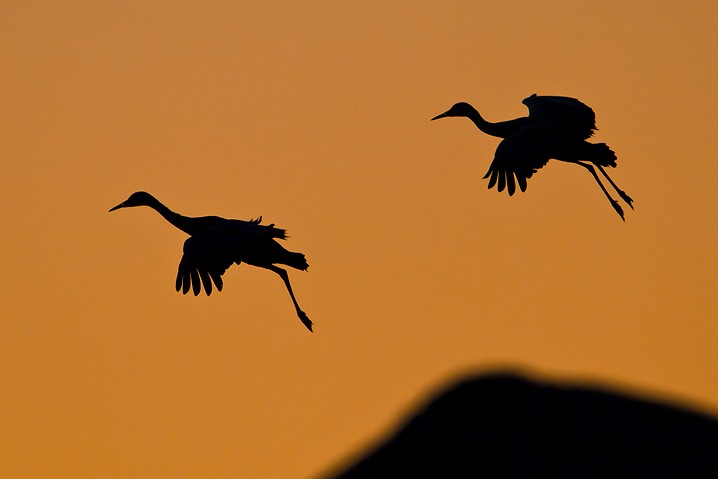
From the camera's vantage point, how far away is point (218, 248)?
3328 cm

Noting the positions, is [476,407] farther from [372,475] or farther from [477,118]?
[477,118]

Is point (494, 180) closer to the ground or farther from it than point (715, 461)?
farther from it

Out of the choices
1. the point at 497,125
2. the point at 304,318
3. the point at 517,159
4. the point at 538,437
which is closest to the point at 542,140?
the point at 517,159

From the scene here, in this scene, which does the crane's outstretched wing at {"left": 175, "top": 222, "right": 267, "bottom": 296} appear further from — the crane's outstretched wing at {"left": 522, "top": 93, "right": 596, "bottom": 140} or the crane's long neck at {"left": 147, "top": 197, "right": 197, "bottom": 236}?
the crane's outstretched wing at {"left": 522, "top": 93, "right": 596, "bottom": 140}

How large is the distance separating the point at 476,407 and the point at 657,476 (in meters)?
12.8

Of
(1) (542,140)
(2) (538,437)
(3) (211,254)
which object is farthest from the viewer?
(2) (538,437)

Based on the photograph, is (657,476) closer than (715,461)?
No

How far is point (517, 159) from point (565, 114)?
236 centimetres

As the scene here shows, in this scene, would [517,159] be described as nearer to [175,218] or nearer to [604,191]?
[604,191]

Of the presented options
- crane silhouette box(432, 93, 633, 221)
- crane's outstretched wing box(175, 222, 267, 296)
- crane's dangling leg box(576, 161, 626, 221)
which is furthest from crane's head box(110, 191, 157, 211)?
crane's dangling leg box(576, 161, 626, 221)

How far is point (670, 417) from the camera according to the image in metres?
A: 121

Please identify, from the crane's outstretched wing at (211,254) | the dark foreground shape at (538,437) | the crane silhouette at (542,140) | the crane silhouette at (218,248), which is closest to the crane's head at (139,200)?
the crane silhouette at (218,248)

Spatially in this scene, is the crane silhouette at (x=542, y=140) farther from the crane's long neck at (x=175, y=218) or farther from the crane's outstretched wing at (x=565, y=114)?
the crane's long neck at (x=175, y=218)

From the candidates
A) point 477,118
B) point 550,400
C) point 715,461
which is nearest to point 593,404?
point 550,400
